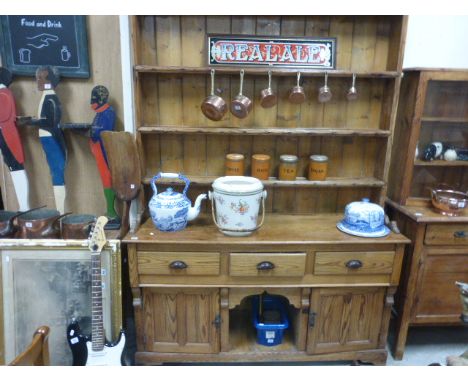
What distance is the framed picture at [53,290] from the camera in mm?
1670

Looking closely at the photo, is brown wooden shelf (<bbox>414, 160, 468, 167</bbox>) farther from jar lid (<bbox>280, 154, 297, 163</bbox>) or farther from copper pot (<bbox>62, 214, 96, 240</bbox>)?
copper pot (<bbox>62, 214, 96, 240</bbox>)

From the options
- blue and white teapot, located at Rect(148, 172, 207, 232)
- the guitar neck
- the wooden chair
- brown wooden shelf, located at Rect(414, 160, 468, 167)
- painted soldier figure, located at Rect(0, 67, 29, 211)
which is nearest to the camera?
the wooden chair

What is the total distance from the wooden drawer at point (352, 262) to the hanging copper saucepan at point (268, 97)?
0.78 metres

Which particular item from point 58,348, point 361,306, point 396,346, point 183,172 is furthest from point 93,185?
point 396,346

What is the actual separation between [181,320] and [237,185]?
730mm

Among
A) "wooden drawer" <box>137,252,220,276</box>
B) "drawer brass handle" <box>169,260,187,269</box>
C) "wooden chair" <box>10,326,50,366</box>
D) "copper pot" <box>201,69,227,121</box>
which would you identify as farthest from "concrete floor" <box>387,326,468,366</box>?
"wooden chair" <box>10,326,50,366</box>

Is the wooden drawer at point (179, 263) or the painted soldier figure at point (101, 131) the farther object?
the painted soldier figure at point (101, 131)

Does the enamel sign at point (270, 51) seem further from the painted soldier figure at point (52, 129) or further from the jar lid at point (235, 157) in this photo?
the painted soldier figure at point (52, 129)

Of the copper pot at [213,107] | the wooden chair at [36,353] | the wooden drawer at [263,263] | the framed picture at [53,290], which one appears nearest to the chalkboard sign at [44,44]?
the copper pot at [213,107]

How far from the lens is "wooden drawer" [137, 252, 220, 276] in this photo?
5.55 ft

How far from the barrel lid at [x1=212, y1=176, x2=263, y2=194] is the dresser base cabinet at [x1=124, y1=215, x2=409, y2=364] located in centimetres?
23

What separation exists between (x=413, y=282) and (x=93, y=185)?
1.81 metres

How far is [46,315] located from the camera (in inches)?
67.8

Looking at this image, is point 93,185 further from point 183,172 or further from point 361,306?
point 361,306
